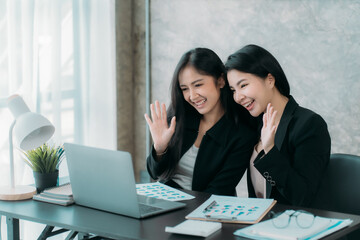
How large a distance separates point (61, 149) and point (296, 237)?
1151 mm

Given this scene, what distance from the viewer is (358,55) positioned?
116 inches

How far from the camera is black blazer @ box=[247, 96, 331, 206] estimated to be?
1911 mm

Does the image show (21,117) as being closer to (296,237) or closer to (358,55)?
(296,237)

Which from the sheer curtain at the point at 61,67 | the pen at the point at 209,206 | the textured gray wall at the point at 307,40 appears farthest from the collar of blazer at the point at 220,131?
the sheer curtain at the point at 61,67

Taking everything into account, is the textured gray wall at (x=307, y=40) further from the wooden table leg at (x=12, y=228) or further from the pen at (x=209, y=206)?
the wooden table leg at (x=12, y=228)

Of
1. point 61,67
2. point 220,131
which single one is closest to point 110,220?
point 220,131

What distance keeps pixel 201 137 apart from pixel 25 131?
0.83m

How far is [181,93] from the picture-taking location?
2.38 metres

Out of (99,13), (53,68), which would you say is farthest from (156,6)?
(53,68)

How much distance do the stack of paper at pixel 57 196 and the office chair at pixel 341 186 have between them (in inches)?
38.6

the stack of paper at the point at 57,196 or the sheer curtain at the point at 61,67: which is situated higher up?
the sheer curtain at the point at 61,67

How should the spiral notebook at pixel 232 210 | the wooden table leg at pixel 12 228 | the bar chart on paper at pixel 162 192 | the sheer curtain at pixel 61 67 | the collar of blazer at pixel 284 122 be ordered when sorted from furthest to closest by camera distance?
1. the sheer curtain at pixel 61 67
2. the collar of blazer at pixel 284 122
3. the bar chart on paper at pixel 162 192
4. the wooden table leg at pixel 12 228
5. the spiral notebook at pixel 232 210

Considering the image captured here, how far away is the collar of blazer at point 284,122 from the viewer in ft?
6.78

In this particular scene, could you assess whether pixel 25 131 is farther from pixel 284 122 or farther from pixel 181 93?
pixel 284 122
